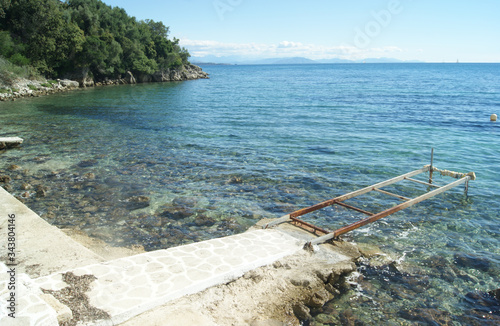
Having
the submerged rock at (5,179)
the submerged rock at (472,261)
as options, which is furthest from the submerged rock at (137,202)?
the submerged rock at (472,261)

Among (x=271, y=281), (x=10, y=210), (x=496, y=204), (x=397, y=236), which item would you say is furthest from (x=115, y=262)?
(x=496, y=204)

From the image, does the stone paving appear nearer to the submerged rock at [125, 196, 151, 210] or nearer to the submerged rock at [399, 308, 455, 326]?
the submerged rock at [399, 308, 455, 326]

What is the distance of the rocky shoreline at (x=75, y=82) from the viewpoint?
4538 cm

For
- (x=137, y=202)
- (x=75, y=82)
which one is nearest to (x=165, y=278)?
(x=137, y=202)

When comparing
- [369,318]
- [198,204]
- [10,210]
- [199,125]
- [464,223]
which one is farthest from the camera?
[199,125]

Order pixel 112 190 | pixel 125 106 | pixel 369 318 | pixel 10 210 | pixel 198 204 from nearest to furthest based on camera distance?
1. pixel 369 318
2. pixel 10 210
3. pixel 198 204
4. pixel 112 190
5. pixel 125 106

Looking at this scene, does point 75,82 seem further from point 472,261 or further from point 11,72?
point 472,261

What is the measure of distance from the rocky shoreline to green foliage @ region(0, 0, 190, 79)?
5.14 ft

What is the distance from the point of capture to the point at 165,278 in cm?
717

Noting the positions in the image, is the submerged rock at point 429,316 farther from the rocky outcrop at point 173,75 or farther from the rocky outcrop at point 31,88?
the rocky outcrop at point 173,75

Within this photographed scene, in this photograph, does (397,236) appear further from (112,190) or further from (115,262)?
(112,190)

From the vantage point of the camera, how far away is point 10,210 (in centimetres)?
1085

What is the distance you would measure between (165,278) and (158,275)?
19 centimetres

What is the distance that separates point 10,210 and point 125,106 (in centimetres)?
3243
